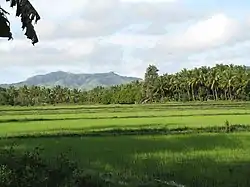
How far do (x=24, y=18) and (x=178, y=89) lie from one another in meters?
84.6

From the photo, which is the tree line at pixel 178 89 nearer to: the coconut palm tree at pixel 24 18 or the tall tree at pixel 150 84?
the tall tree at pixel 150 84

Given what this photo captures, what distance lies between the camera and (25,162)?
8.11 metres

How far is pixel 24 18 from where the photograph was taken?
8.33 metres

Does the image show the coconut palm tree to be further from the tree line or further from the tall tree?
the tall tree

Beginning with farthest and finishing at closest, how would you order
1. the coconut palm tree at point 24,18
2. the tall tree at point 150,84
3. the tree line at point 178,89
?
the tall tree at point 150,84 < the tree line at point 178,89 < the coconut palm tree at point 24,18

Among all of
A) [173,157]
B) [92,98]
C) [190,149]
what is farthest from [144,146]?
[92,98]

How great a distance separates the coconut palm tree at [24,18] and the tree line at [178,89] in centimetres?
7489

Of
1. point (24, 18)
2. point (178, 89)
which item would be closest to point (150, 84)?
point (178, 89)

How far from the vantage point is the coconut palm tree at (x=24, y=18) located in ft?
26.7

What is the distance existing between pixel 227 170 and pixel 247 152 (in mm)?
4081

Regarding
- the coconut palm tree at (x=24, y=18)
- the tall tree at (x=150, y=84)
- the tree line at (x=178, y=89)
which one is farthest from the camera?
the tall tree at (x=150, y=84)

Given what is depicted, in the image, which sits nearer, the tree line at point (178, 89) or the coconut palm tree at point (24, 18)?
the coconut palm tree at point (24, 18)

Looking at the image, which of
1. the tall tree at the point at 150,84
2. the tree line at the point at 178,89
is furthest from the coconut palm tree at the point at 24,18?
the tall tree at the point at 150,84

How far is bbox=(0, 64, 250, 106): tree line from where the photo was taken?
276 feet
